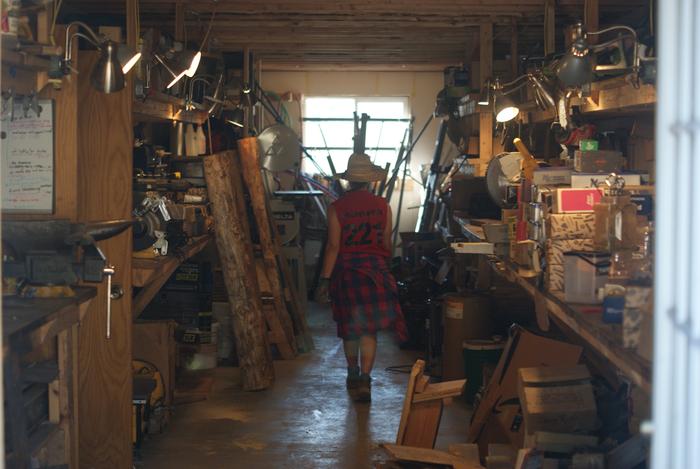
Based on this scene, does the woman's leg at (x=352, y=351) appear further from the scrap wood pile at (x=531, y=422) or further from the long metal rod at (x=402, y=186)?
the long metal rod at (x=402, y=186)

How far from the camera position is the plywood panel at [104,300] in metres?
4.56

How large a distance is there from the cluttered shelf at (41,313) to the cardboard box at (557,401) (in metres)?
1.80

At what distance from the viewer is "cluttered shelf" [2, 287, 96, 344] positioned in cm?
Result: 305

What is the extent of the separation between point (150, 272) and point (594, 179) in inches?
88.4

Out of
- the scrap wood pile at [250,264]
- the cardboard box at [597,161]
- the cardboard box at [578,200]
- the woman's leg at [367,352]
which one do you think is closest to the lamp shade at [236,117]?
the scrap wood pile at [250,264]

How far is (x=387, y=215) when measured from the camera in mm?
6777

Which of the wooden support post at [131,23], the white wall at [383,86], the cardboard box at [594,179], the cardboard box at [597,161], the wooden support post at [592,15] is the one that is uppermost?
the white wall at [383,86]

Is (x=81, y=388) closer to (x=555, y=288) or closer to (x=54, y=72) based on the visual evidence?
(x=54, y=72)

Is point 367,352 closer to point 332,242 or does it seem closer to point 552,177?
point 332,242

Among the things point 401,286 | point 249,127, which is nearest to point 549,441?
point 401,286

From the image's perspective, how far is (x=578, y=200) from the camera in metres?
4.28

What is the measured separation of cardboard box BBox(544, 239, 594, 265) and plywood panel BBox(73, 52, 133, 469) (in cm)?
198

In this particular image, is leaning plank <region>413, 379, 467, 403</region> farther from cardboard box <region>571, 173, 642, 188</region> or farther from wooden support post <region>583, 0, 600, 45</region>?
wooden support post <region>583, 0, 600, 45</region>

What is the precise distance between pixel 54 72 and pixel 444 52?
22.3ft
